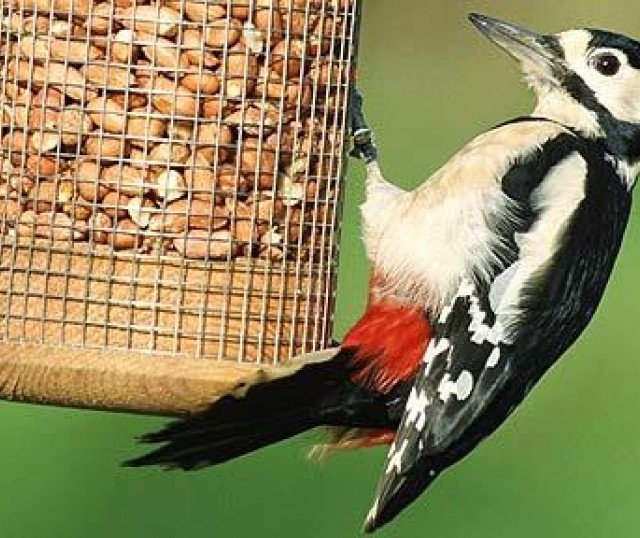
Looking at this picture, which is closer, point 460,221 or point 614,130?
point 460,221

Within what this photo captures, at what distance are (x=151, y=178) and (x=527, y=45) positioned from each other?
2.95 feet

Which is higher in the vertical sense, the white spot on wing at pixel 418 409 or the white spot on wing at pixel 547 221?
the white spot on wing at pixel 547 221

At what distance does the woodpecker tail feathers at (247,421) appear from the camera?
5234 millimetres

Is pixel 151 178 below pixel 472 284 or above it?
above

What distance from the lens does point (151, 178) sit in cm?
539

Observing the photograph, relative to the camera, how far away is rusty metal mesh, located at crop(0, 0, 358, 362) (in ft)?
17.6

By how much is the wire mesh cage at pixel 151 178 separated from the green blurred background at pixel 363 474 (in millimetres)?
1427

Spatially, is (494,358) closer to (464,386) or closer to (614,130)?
(464,386)

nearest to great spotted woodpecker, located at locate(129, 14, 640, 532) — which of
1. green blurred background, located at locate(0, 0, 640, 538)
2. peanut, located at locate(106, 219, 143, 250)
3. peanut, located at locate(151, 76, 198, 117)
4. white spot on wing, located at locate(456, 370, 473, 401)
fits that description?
white spot on wing, located at locate(456, 370, 473, 401)

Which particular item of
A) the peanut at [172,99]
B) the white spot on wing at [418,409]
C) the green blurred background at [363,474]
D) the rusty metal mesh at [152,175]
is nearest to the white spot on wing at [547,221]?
the white spot on wing at [418,409]

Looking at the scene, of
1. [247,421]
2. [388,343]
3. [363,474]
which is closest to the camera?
[247,421]

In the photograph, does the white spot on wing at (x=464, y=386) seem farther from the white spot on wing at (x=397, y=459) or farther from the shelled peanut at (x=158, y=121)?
the shelled peanut at (x=158, y=121)

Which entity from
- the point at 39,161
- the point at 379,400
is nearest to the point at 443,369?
the point at 379,400

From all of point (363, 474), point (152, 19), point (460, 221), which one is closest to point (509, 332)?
point (460, 221)
